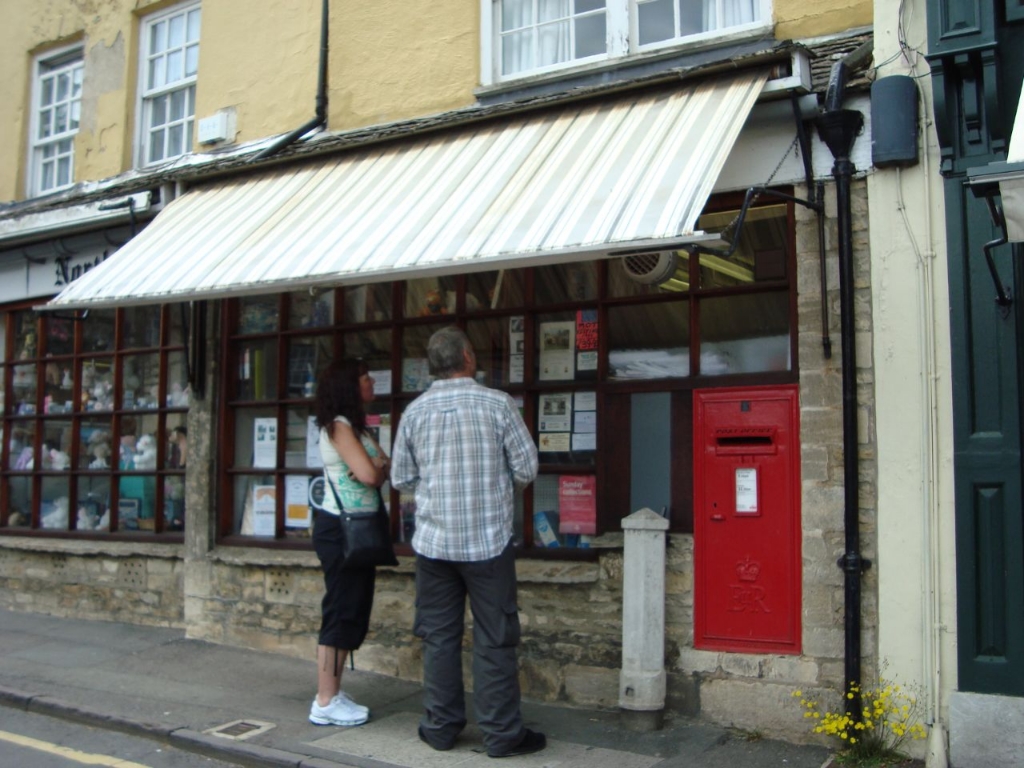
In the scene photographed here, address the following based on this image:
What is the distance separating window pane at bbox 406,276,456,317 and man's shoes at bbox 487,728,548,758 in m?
3.09

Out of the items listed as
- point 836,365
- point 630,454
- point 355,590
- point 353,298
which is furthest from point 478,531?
point 353,298

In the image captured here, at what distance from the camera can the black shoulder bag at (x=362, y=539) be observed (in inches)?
234

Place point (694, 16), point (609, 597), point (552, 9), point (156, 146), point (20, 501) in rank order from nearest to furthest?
point (609, 597) < point (694, 16) < point (552, 9) < point (156, 146) < point (20, 501)

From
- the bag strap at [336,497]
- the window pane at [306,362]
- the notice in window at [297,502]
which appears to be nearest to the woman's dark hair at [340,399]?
the bag strap at [336,497]

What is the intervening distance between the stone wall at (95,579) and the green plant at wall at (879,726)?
17.7 feet

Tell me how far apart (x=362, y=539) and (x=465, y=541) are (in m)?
0.74

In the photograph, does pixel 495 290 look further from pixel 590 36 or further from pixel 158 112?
pixel 158 112

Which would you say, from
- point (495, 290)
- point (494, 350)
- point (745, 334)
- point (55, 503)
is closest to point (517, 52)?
point (495, 290)

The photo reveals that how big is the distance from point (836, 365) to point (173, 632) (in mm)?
5660

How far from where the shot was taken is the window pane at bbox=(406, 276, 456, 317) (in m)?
7.64

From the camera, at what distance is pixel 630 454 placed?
6.70 metres

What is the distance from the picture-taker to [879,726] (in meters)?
5.46

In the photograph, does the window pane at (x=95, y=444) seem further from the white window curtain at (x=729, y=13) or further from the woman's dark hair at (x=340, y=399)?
the white window curtain at (x=729, y=13)

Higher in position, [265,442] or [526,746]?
[265,442]
